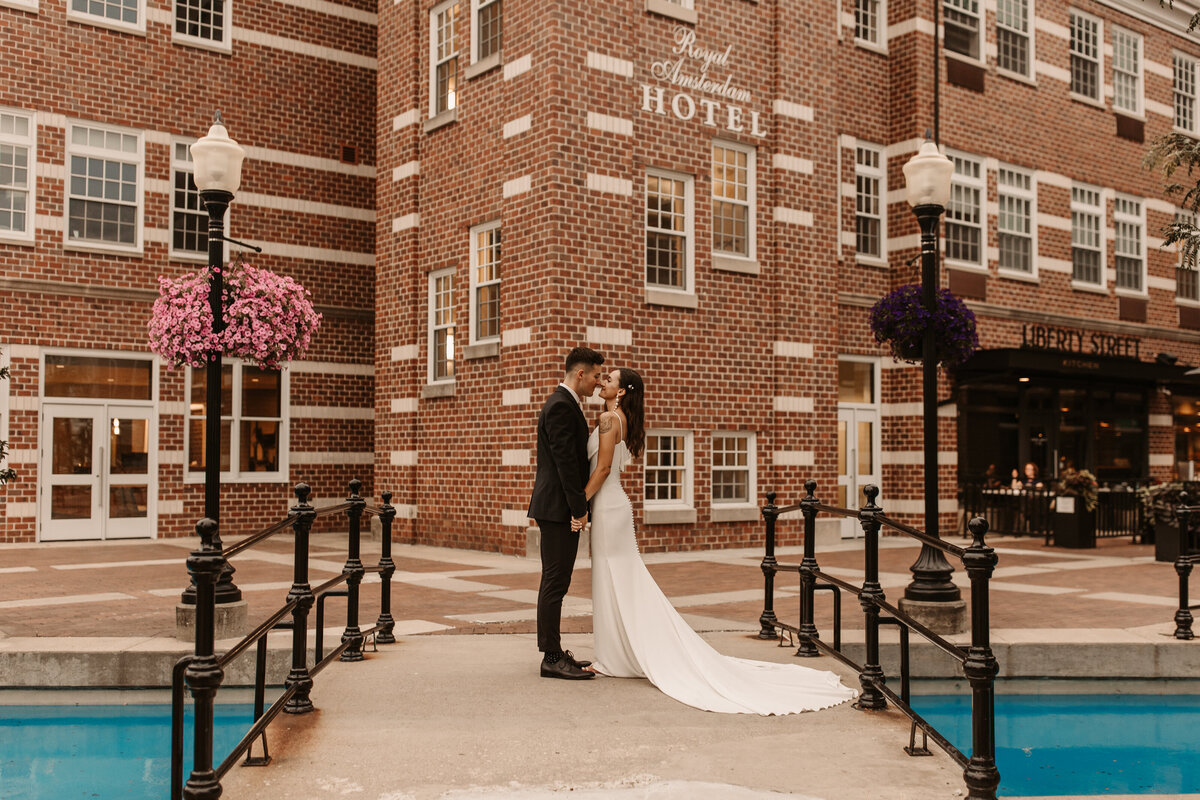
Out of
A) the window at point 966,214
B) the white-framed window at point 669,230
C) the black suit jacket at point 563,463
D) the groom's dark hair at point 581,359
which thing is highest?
the window at point 966,214

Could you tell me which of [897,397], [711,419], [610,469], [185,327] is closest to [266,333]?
[185,327]

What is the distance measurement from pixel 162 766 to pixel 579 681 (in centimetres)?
270

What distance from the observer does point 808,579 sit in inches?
319

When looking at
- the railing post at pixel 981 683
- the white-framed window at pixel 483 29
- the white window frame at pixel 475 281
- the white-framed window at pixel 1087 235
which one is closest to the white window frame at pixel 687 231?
the white window frame at pixel 475 281

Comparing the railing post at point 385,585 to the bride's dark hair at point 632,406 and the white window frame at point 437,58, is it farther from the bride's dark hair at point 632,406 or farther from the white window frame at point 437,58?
the white window frame at point 437,58

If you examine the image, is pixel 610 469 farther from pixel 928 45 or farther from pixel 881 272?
pixel 928 45

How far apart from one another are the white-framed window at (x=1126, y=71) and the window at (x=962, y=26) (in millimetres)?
4956

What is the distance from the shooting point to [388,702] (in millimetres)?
6617

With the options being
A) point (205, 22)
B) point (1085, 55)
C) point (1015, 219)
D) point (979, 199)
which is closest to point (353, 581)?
point (205, 22)

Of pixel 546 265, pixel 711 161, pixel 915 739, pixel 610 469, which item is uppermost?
pixel 711 161

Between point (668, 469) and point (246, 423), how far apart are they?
8.53 metres

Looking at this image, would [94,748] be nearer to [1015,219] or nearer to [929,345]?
[929,345]

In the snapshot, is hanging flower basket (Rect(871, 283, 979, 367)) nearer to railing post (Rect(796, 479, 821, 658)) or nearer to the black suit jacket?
railing post (Rect(796, 479, 821, 658))

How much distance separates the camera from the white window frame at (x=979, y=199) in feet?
70.9
